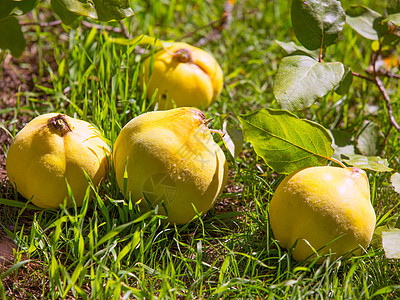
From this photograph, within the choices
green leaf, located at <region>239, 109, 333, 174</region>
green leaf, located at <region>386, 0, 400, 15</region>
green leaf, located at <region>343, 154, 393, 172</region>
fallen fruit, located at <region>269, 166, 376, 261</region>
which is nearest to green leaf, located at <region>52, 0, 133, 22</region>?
green leaf, located at <region>239, 109, 333, 174</region>

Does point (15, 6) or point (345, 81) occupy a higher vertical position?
point (15, 6)

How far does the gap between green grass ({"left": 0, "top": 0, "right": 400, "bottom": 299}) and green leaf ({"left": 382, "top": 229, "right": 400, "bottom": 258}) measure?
96 mm

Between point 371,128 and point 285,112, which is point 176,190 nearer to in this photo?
point 285,112

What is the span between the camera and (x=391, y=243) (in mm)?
1744

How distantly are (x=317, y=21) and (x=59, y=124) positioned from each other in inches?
50.0

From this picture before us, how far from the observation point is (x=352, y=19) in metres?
2.47

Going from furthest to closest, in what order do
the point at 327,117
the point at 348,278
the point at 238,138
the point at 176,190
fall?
the point at 327,117 < the point at 238,138 < the point at 176,190 < the point at 348,278

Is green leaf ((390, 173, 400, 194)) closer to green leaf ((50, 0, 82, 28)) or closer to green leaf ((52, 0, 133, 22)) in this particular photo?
green leaf ((52, 0, 133, 22))

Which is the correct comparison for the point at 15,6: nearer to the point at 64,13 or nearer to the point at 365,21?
the point at 64,13

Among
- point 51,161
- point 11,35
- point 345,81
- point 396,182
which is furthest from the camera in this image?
point 11,35

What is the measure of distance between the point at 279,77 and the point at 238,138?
0.40 meters

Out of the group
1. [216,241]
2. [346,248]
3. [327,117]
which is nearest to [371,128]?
[327,117]

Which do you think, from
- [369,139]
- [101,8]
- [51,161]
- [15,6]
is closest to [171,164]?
[51,161]

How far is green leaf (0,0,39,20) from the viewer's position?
2.02 meters
